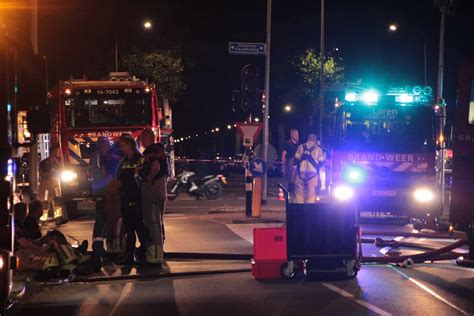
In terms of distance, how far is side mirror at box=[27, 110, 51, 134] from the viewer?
6559mm

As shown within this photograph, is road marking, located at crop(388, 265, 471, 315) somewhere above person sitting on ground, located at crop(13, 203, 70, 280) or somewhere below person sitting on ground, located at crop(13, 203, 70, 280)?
below

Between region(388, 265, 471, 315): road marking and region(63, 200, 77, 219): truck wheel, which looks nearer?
region(388, 265, 471, 315): road marking

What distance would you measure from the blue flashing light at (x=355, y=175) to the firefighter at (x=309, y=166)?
0.60m

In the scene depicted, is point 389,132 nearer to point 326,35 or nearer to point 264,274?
point 264,274

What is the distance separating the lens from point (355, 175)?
1548 cm

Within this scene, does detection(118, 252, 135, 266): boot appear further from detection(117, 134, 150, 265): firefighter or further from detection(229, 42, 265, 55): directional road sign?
detection(229, 42, 265, 55): directional road sign

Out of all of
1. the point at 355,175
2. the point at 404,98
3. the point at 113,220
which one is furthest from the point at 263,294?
the point at 404,98

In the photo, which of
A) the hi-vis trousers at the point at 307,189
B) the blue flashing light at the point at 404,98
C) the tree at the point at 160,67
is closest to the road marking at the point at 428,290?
the hi-vis trousers at the point at 307,189

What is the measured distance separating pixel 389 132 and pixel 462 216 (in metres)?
4.65

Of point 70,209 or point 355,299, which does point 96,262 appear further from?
point 70,209

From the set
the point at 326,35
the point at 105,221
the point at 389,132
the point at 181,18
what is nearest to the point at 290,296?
the point at 105,221

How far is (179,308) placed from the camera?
319 inches

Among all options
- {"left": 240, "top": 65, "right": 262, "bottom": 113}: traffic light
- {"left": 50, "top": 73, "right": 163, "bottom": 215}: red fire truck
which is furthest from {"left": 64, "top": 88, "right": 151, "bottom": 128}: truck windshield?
{"left": 240, "top": 65, "right": 262, "bottom": 113}: traffic light

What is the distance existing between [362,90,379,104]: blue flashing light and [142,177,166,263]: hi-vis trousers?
6.15 m
